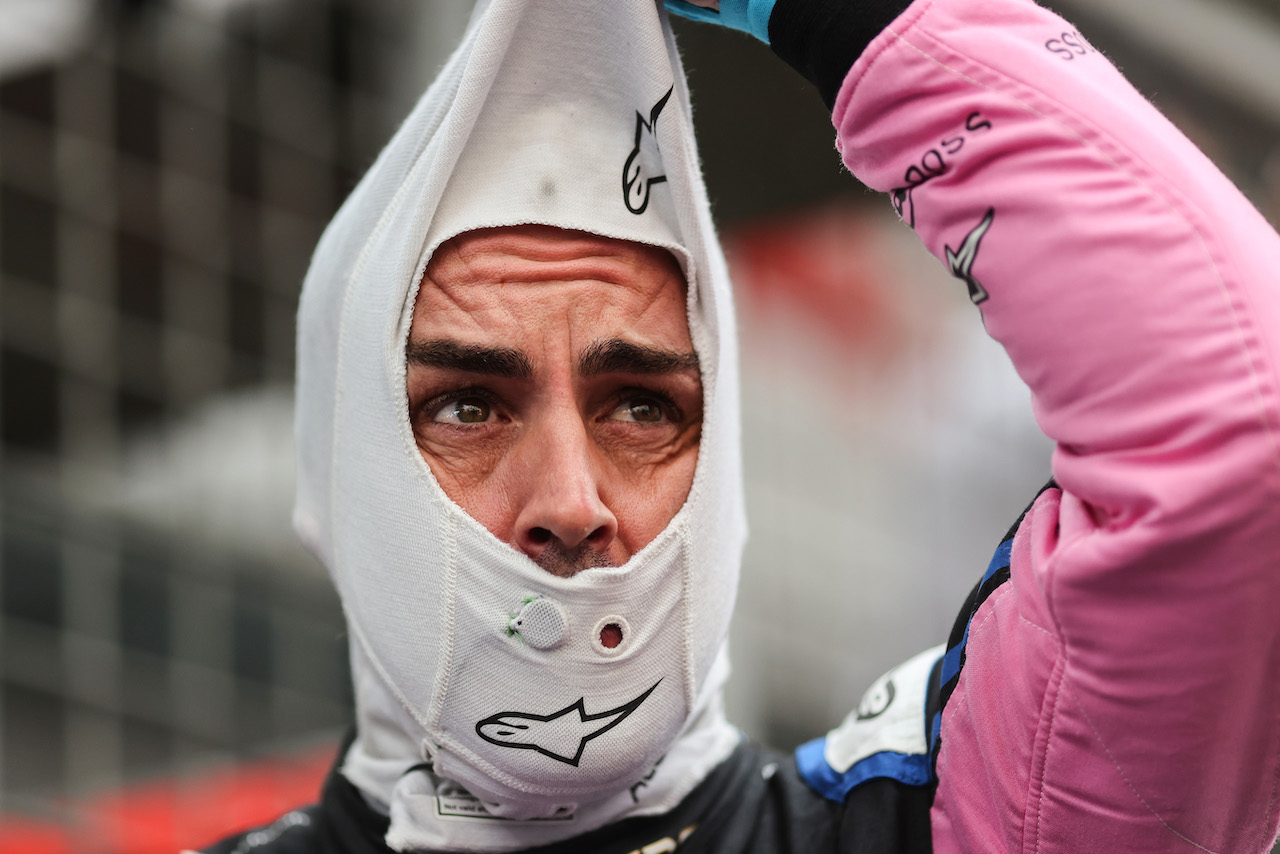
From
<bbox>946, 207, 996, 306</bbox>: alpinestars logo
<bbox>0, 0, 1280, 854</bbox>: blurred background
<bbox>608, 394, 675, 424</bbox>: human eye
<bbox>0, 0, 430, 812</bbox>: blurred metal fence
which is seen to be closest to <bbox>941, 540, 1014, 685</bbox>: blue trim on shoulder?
<bbox>946, 207, 996, 306</bbox>: alpinestars logo

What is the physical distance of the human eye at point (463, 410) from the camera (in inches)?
54.7

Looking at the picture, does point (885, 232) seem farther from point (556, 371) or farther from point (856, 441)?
point (556, 371)

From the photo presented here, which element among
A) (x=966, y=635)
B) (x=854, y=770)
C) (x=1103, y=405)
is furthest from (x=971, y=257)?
(x=854, y=770)

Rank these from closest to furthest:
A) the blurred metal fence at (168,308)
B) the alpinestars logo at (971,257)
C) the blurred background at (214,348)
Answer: the alpinestars logo at (971,257), the blurred background at (214,348), the blurred metal fence at (168,308)

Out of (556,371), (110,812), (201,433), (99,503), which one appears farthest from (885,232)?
(556,371)

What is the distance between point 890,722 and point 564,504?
443 millimetres

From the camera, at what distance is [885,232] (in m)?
6.82

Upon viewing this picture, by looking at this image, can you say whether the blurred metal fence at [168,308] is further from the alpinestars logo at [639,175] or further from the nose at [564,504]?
the nose at [564,504]

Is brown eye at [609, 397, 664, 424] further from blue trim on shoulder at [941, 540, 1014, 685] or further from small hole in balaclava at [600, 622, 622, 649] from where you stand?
blue trim on shoulder at [941, 540, 1014, 685]

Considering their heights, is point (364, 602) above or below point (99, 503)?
above

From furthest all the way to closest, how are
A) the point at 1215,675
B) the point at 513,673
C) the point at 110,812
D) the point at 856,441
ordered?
the point at 856,441 → the point at 110,812 → the point at 513,673 → the point at 1215,675

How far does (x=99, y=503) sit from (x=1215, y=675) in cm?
410

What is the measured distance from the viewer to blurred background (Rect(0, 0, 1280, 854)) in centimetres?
373

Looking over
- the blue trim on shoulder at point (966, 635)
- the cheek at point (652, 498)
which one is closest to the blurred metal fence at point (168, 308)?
the cheek at point (652, 498)
